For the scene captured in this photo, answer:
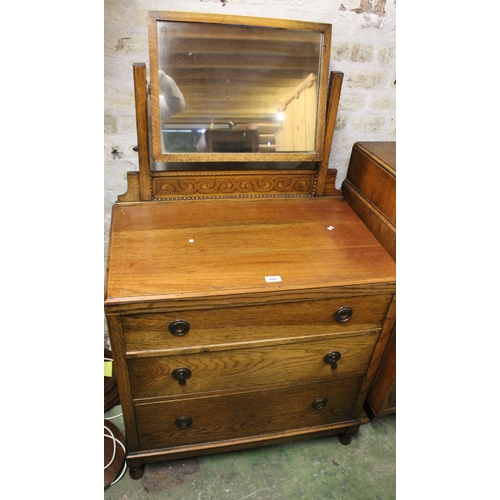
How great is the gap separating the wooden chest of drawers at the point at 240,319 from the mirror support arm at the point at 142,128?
74mm

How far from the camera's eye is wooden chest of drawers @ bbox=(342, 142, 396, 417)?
55.9 inches

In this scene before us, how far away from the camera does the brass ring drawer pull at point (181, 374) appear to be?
4.27ft

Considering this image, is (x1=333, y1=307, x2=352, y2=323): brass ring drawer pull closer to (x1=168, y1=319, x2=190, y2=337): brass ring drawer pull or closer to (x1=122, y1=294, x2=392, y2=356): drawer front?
(x1=122, y1=294, x2=392, y2=356): drawer front

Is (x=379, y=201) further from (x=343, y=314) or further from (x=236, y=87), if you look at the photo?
(x=236, y=87)

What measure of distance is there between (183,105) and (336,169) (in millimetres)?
703

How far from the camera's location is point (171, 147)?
1.42 metres

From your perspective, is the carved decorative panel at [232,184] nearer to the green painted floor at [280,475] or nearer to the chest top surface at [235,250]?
the chest top surface at [235,250]

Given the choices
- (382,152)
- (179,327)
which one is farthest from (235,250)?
(382,152)

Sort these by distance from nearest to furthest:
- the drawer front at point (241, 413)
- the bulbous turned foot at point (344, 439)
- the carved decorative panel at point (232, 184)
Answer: the drawer front at point (241, 413) < the carved decorative panel at point (232, 184) < the bulbous turned foot at point (344, 439)

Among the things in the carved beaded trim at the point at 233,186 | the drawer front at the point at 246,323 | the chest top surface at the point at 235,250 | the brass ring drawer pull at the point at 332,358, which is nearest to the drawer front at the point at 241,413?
the brass ring drawer pull at the point at 332,358

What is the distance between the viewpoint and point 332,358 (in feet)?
4.68

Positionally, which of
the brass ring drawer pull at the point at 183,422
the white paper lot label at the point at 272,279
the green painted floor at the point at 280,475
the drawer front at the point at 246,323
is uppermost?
the white paper lot label at the point at 272,279

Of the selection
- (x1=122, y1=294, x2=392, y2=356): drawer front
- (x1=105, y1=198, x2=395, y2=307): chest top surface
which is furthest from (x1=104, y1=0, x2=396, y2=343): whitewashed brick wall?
(x1=122, y1=294, x2=392, y2=356): drawer front

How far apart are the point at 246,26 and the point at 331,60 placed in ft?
1.23
